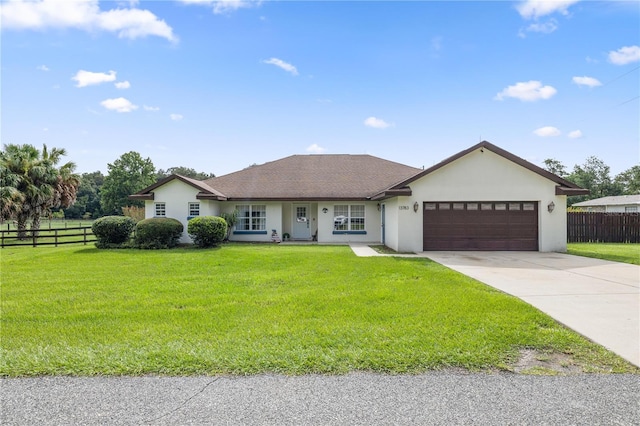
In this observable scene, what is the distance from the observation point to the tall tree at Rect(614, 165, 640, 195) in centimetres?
5278

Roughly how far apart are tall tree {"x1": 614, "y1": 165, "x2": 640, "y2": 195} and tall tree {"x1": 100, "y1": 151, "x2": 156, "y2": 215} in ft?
243

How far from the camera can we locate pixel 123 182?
54.0m

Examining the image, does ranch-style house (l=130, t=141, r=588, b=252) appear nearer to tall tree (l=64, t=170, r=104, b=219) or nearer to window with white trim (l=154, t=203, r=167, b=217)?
window with white trim (l=154, t=203, r=167, b=217)

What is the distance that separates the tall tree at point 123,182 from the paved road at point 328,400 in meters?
56.3

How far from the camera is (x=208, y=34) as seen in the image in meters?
12.9

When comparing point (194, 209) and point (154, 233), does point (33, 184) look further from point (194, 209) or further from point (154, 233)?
point (154, 233)

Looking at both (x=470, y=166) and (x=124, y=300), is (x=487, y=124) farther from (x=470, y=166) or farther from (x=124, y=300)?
(x=124, y=300)

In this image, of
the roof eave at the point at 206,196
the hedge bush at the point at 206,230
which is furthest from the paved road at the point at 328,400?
the roof eave at the point at 206,196

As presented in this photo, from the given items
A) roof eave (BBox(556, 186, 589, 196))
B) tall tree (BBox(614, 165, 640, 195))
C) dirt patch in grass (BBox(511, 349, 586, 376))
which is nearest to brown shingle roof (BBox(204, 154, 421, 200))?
roof eave (BBox(556, 186, 589, 196))

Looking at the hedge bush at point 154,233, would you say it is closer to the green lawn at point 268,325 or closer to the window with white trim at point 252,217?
the window with white trim at point 252,217

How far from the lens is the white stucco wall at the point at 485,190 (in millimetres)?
14953

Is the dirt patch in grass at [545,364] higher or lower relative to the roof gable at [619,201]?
lower

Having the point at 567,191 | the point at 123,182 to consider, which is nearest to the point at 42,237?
the point at 567,191

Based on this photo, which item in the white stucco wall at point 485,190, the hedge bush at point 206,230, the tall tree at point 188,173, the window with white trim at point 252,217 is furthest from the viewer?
the tall tree at point 188,173
